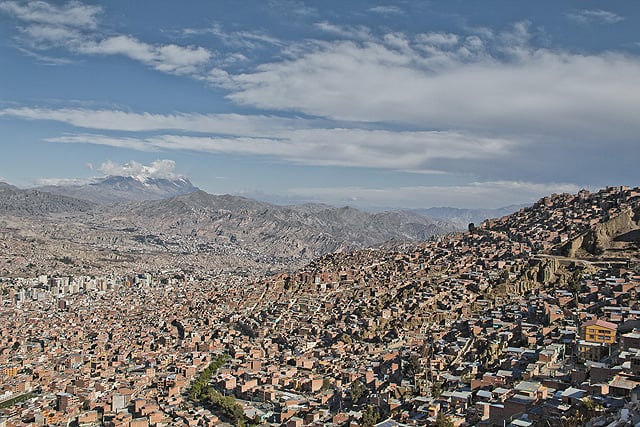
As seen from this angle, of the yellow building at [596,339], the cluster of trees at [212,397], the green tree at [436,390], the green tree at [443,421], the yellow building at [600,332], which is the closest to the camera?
the green tree at [443,421]

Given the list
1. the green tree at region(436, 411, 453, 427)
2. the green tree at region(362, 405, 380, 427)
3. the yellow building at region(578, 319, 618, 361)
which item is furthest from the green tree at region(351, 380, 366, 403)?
the yellow building at region(578, 319, 618, 361)

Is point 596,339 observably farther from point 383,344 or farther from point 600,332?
point 383,344

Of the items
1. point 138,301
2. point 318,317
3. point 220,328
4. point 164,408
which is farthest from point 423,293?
point 138,301

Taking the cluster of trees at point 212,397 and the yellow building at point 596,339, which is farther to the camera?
the cluster of trees at point 212,397

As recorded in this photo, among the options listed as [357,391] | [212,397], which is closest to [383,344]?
[357,391]

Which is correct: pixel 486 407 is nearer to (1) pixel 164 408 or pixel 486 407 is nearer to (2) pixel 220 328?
(1) pixel 164 408

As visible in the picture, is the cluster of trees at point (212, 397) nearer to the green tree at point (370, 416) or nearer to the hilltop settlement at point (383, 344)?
the hilltop settlement at point (383, 344)

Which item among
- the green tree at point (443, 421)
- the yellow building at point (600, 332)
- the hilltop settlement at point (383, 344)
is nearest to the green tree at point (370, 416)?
the hilltop settlement at point (383, 344)

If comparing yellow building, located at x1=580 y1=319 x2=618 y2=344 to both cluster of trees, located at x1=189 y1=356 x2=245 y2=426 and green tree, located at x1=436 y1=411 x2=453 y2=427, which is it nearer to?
green tree, located at x1=436 y1=411 x2=453 y2=427
